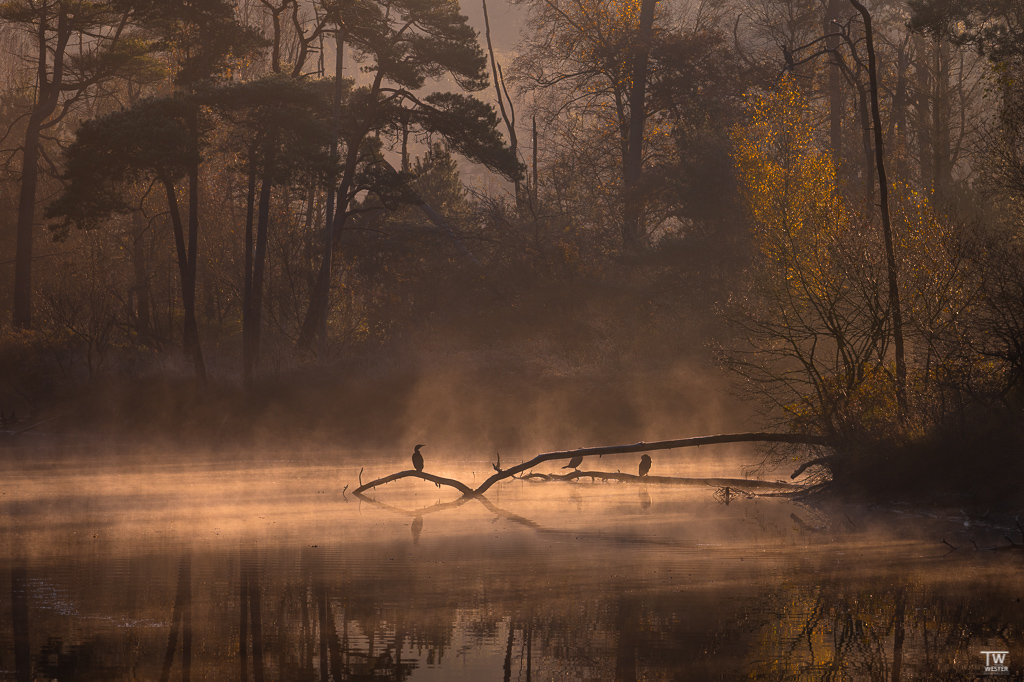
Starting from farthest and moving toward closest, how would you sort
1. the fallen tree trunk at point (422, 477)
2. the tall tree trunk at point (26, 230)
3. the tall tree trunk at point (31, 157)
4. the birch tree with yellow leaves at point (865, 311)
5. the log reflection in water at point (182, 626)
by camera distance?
the tall tree trunk at point (26, 230) < the tall tree trunk at point (31, 157) < the fallen tree trunk at point (422, 477) < the birch tree with yellow leaves at point (865, 311) < the log reflection in water at point (182, 626)

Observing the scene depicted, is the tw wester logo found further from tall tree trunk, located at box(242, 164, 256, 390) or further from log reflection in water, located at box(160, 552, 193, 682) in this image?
tall tree trunk, located at box(242, 164, 256, 390)

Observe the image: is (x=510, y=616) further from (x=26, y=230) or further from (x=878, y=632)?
(x=26, y=230)

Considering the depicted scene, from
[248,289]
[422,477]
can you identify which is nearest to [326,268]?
[248,289]

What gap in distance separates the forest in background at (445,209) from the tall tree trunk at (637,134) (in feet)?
0.56

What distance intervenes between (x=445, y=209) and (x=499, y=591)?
142 ft

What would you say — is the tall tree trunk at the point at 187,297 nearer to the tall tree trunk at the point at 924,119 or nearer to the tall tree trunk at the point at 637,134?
the tall tree trunk at the point at 637,134

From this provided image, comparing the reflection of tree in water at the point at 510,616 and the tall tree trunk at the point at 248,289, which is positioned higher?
the tall tree trunk at the point at 248,289

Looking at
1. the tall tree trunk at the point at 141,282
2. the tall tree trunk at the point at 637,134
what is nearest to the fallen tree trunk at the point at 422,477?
the tall tree trunk at the point at 141,282

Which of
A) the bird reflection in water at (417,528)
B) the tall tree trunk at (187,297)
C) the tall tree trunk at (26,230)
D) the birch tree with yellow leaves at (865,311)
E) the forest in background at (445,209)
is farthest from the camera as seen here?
the tall tree trunk at (26,230)

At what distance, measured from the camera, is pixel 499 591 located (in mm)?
13672

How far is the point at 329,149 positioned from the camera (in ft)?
145

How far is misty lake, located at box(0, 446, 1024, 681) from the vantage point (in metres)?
10.2

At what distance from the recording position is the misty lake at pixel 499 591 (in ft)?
33.4

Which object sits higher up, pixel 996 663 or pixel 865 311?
pixel 865 311
